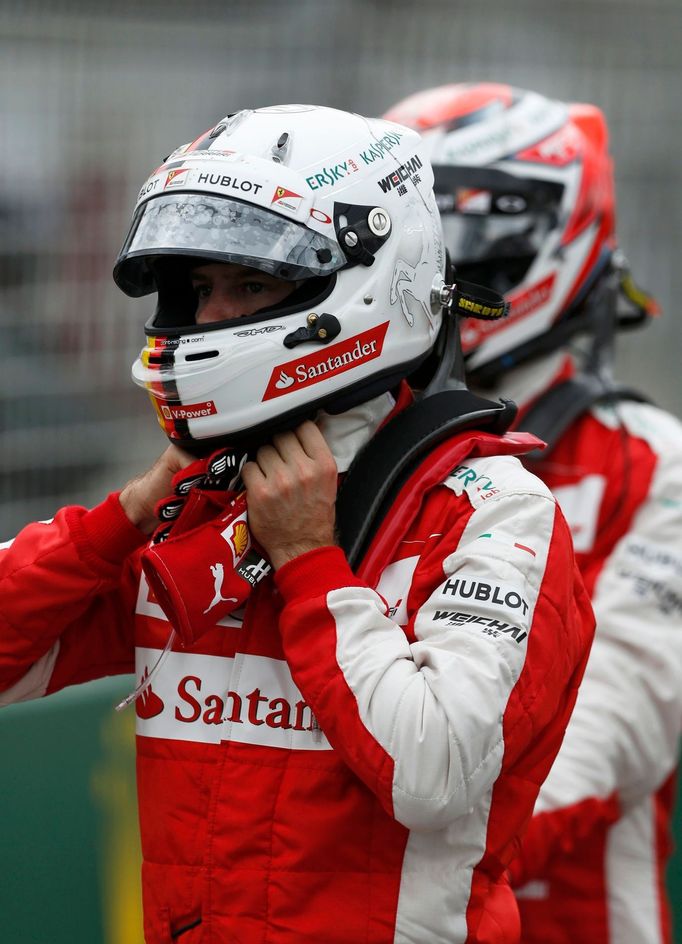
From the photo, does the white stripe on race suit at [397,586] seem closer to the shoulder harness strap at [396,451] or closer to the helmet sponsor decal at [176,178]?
the shoulder harness strap at [396,451]

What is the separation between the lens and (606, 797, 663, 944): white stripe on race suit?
3.35 m

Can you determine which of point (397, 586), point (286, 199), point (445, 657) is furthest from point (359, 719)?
point (286, 199)

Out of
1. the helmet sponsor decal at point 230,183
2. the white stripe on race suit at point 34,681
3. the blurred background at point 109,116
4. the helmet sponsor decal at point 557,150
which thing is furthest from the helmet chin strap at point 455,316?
the blurred background at point 109,116

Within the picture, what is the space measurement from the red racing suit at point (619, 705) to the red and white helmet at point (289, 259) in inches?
46.0

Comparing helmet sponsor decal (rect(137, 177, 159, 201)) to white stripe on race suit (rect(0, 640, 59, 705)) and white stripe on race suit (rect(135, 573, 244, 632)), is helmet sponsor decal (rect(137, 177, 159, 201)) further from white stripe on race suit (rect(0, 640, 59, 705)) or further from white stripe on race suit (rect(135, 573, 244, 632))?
white stripe on race suit (rect(0, 640, 59, 705))

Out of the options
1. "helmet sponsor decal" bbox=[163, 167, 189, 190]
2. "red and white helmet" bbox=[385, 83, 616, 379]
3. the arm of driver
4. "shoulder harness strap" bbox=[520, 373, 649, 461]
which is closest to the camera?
the arm of driver

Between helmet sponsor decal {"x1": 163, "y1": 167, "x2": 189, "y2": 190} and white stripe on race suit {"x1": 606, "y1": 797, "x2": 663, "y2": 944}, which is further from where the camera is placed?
white stripe on race suit {"x1": 606, "y1": 797, "x2": 663, "y2": 944}

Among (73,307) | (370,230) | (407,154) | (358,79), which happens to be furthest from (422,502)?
(358,79)

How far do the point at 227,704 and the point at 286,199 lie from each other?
2.73ft

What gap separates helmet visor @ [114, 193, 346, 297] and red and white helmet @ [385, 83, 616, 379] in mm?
1395

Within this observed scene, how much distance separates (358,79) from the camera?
5809 mm

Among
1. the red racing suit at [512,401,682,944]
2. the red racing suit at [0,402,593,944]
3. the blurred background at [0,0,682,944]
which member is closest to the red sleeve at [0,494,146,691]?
the red racing suit at [0,402,593,944]

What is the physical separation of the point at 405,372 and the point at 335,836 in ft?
2.61

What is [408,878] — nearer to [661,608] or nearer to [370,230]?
[370,230]
